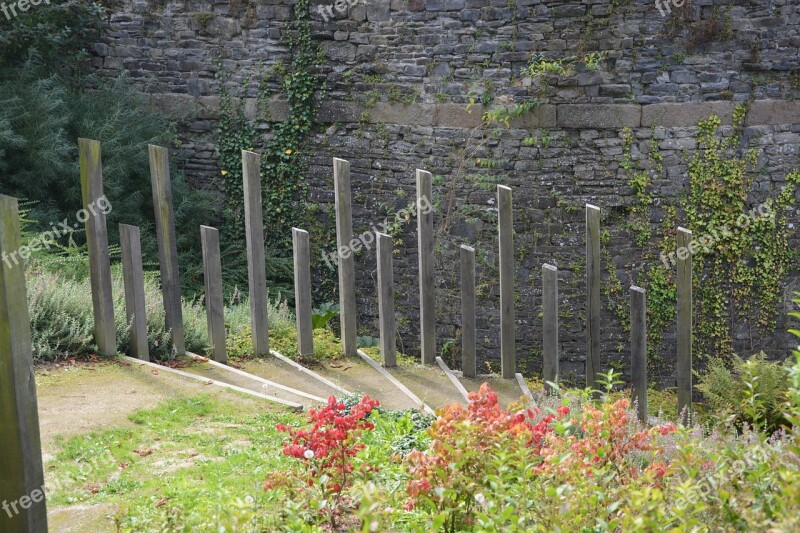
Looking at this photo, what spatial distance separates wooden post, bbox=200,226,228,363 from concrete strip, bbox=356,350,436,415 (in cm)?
107

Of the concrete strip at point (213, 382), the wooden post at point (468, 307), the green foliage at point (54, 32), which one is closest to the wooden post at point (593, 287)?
the wooden post at point (468, 307)

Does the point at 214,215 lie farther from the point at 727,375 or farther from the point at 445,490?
the point at 445,490

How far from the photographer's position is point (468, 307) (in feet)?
22.8

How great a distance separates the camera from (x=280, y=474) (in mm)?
3998

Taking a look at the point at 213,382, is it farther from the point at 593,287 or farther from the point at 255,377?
the point at 593,287

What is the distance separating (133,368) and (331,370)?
4.67 feet

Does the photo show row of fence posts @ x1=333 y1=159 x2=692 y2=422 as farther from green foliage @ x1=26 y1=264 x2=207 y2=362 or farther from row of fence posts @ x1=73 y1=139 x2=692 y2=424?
green foliage @ x1=26 y1=264 x2=207 y2=362

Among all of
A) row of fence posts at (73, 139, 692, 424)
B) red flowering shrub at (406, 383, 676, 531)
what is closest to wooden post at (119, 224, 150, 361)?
row of fence posts at (73, 139, 692, 424)

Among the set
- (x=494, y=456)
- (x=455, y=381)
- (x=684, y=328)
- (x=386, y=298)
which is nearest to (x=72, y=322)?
(x=386, y=298)

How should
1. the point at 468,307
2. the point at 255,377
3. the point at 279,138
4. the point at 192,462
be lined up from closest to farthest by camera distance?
the point at 192,462, the point at 255,377, the point at 468,307, the point at 279,138

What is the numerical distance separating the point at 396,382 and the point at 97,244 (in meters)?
2.27

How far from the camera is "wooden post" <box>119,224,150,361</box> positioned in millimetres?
6629

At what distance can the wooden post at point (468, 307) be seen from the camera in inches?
271

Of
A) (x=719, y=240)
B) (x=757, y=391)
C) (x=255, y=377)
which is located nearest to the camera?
(x=255, y=377)
